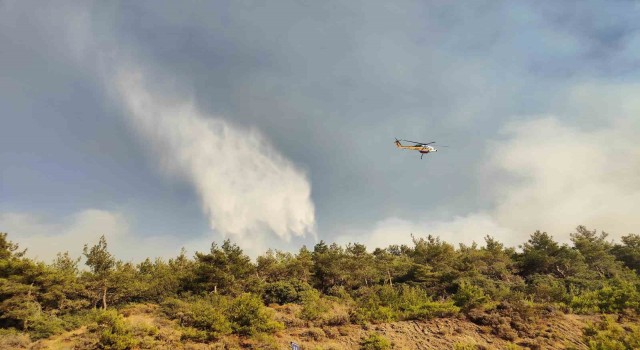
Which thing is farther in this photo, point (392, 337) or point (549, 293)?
point (549, 293)

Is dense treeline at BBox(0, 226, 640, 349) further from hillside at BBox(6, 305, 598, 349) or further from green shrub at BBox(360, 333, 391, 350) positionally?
green shrub at BBox(360, 333, 391, 350)

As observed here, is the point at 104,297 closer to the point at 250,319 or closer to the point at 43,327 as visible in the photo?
the point at 43,327

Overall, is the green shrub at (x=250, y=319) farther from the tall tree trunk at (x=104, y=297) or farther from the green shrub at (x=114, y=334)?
the tall tree trunk at (x=104, y=297)

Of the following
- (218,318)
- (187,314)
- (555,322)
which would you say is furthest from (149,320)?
(555,322)

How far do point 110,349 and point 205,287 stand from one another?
1960cm

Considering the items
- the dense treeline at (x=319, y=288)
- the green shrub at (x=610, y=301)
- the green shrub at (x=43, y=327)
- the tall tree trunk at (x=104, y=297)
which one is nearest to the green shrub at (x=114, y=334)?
the dense treeline at (x=319, y=288)

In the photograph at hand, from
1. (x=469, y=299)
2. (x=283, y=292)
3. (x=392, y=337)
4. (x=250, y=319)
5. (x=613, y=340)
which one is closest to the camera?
(x=613, y=340)

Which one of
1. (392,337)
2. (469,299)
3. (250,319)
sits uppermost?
(469,299)

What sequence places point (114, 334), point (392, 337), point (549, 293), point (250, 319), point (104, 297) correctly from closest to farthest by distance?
point (114, 334) < point (250, 319) < point (392, 337) < point (549, 293) < point (104, 297)

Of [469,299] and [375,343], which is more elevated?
[469,299]

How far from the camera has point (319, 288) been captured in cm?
4934

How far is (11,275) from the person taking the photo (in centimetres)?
3170


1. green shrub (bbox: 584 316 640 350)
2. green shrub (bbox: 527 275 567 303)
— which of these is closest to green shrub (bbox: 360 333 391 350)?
green shrub (bbox: 584 316 640 350)

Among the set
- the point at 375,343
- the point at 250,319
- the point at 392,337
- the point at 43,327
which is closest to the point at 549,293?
the point at 392,337
